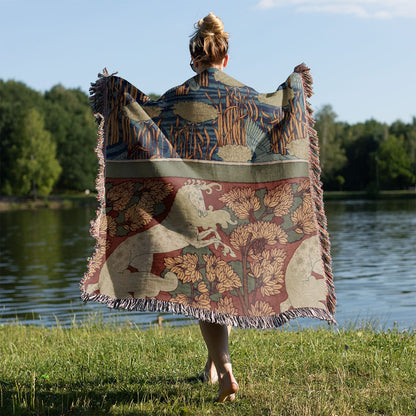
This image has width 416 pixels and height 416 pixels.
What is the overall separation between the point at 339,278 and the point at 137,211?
13.3 m

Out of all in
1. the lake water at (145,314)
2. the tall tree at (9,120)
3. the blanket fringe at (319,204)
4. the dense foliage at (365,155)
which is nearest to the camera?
the blanket fringe at (319,204)

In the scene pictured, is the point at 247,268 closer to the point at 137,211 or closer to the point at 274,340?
the point at 137,211

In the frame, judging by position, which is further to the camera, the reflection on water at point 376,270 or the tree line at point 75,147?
the tree line at point 75,147

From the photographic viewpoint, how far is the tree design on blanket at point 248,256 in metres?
3.76

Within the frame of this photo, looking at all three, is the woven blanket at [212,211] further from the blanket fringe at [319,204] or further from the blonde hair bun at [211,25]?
the blonde hair bun at [211,25]

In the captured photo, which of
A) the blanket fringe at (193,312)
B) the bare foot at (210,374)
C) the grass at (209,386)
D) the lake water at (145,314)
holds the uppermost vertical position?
the blanket fringe at (193,312)

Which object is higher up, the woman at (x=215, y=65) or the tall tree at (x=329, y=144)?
the tall tree at (x=329, y=144)

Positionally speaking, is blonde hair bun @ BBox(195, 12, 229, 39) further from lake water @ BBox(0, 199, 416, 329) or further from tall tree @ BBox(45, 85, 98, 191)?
tall tree @ BBox(45, 85, 98, 191)

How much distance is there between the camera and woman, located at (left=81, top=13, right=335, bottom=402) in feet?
12.3

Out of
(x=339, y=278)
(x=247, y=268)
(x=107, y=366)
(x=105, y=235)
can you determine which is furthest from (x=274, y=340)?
(x=339, y=278)

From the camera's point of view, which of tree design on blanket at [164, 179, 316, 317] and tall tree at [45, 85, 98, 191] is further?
tall tree at [45, 85, 98, 191]

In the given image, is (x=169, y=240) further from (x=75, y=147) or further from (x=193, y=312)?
(x=75, y=147)

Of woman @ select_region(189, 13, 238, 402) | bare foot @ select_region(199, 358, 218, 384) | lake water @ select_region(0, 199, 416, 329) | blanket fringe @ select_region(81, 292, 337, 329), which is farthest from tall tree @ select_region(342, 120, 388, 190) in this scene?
blanket fringe @ select_region(81, 292, 337, 329)

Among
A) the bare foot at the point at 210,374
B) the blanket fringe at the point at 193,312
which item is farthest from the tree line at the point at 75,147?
the blanket fringe at the point at 193,312
